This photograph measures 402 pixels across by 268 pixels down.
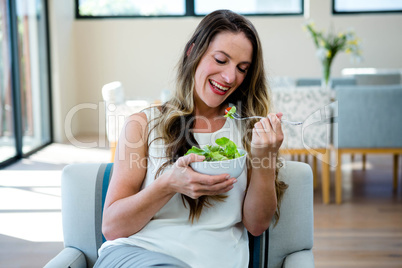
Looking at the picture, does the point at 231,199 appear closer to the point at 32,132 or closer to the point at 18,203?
the point at 18,203

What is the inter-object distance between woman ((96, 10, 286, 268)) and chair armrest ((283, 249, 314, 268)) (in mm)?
94

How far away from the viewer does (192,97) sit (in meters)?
1.30

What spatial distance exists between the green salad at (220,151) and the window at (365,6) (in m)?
5.57

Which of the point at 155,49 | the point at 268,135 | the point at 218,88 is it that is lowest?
the point at 268,135

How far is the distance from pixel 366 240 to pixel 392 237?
17 centimetres

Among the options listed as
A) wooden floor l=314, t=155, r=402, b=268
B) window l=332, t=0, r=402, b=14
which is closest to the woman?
wooden floor l=314, t=155, r=402, b=268

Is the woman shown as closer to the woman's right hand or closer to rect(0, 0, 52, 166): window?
the woman's right hand

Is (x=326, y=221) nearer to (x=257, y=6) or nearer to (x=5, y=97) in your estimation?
(x=5, y=97)

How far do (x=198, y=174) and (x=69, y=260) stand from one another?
382 mm

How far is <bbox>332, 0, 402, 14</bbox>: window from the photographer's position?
6.13 meters

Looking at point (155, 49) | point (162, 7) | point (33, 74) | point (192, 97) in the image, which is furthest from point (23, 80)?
point (192, 97)

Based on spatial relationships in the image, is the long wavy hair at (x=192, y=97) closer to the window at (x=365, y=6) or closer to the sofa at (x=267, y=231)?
the sofa at (x=267, y=231)

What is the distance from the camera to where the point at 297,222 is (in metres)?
1.19

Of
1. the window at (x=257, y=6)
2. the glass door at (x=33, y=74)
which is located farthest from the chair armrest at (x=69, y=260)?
the window at (x=257, y=6)
